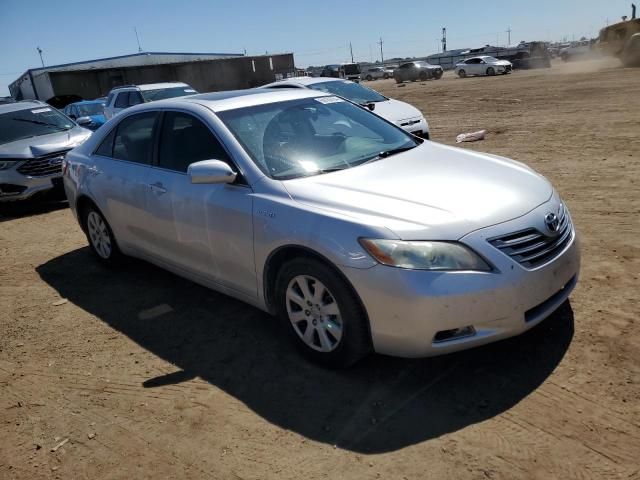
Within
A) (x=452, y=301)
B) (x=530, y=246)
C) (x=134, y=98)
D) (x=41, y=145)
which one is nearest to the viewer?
(x=452, y=301)

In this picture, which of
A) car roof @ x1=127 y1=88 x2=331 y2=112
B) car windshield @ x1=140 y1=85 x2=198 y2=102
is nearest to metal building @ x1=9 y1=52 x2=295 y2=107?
car windshield @ x1=140 y1=85 x2=198 y2=102

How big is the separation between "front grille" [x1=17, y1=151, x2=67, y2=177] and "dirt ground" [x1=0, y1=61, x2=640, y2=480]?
423 cm

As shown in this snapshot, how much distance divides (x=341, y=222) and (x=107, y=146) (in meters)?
3.17

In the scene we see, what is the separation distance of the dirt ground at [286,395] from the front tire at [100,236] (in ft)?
1.54

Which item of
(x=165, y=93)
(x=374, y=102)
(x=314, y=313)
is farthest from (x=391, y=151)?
(x=165, y=93)

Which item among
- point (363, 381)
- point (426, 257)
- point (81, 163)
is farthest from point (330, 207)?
point (81, 163)

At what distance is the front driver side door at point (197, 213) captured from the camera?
11.9 feet

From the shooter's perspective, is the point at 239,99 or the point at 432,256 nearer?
the point at 432,256

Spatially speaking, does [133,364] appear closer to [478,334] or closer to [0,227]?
[478,334]

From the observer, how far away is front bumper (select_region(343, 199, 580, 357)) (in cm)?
279

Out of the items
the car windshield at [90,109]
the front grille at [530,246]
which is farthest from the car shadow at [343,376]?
the car windshield at [90,109]

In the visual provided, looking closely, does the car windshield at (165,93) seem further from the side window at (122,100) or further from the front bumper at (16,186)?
the front bumper at (16,186)

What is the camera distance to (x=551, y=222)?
313 cm

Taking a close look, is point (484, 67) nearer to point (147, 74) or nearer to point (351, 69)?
point (351, 69)
